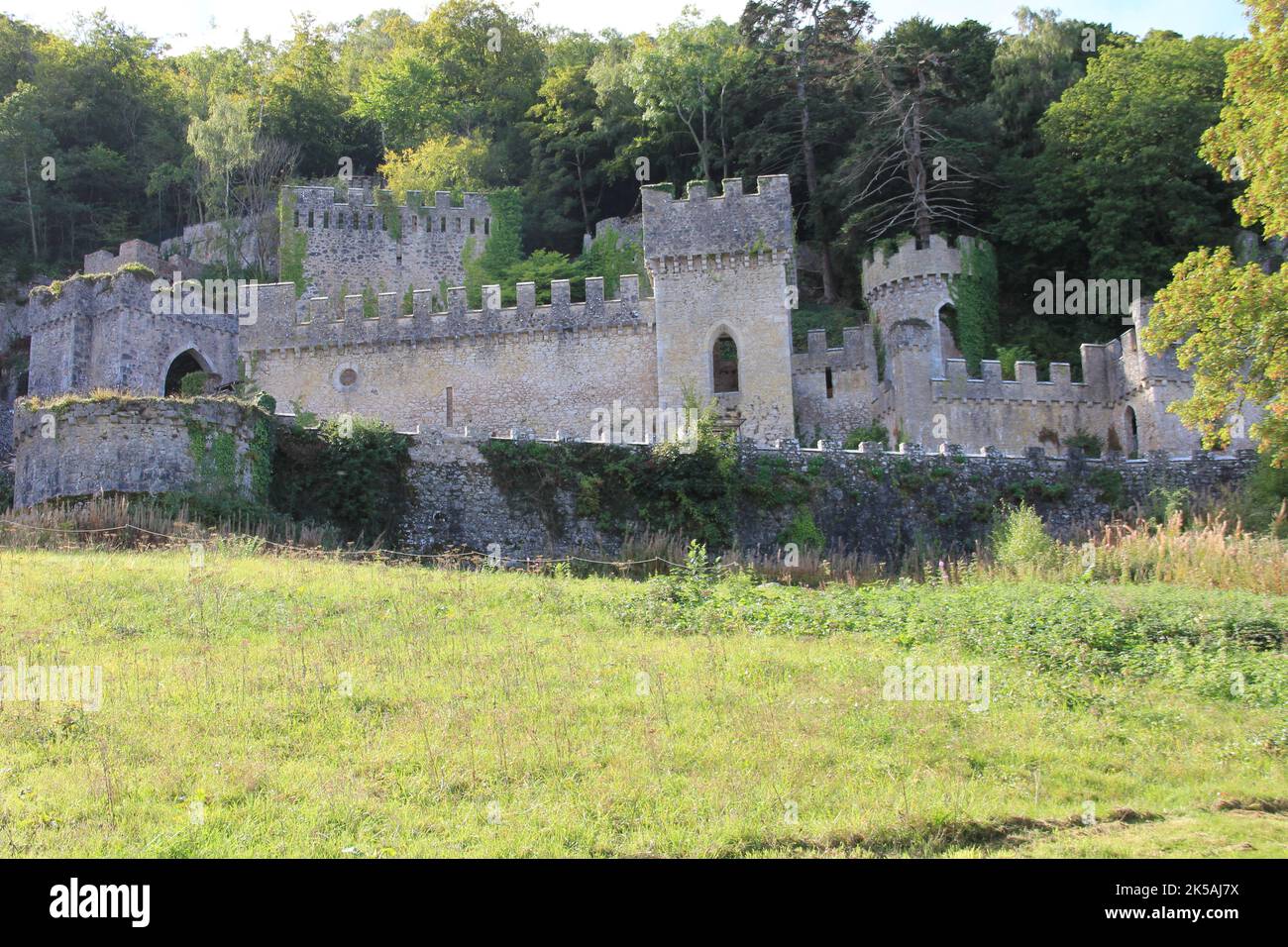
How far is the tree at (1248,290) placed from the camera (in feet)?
56.0

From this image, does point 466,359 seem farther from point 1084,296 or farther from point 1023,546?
point 1023,546

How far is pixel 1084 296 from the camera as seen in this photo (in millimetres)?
34062

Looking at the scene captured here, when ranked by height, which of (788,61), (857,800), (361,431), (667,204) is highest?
(788,61)

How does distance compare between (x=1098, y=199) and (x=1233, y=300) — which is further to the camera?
(x=1098, y=199)

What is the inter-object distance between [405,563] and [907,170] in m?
20.7

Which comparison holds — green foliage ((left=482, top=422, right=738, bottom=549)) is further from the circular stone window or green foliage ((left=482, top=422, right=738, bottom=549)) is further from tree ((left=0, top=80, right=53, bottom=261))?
tree ((left=0, top=80, right=53, bottom=261))

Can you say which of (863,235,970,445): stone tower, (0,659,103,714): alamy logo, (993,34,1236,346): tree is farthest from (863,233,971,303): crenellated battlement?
(0,659,103,714): alamy logo

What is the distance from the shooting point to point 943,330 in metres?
33.4

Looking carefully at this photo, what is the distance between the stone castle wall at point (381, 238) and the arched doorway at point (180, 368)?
367 cm

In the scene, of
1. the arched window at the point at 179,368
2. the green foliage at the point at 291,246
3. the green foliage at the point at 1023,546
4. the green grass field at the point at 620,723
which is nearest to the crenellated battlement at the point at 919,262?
the green foliage at the point at 1023,546

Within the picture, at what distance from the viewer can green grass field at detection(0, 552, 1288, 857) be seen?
9047 mm

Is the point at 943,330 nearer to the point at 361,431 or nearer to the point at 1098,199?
the point at 1098,199

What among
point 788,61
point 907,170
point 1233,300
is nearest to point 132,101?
point 788,61
